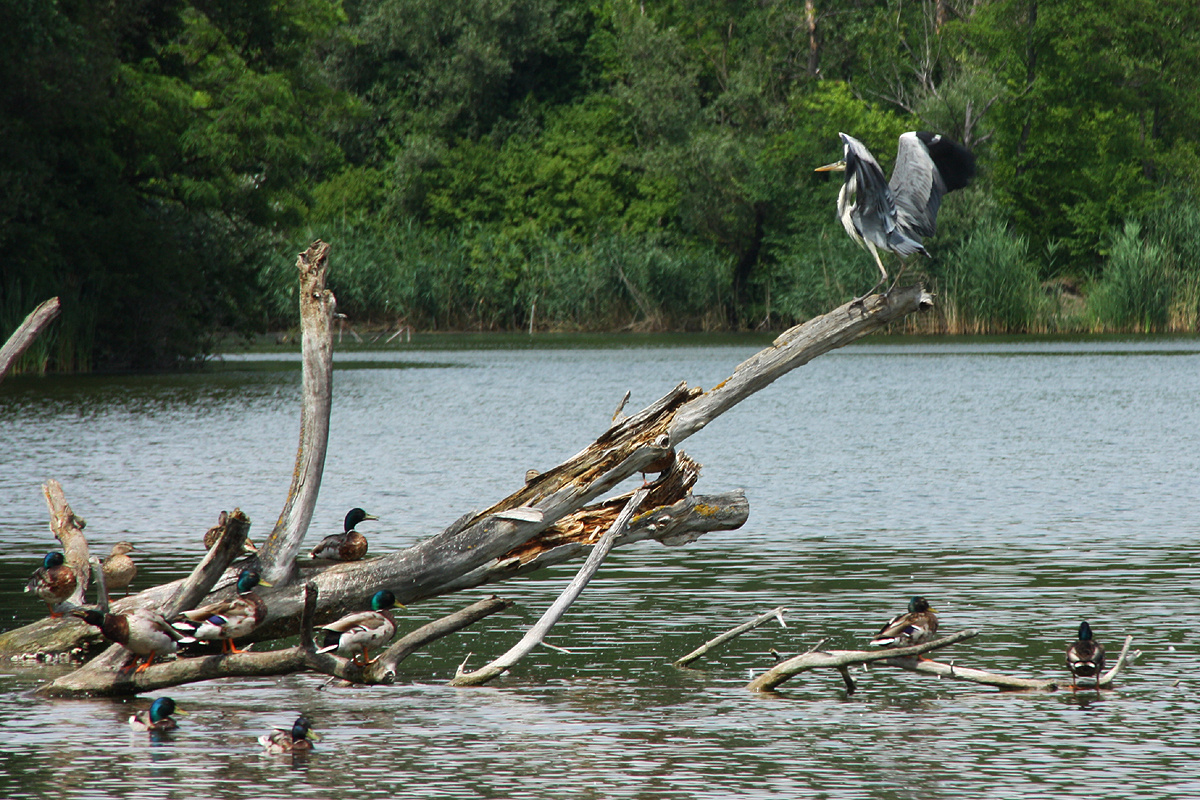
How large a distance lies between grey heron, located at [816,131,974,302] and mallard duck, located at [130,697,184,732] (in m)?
5.43

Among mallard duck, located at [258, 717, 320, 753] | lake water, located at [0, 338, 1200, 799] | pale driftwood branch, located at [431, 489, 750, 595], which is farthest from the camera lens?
pale driftwood branch, located at [431, 489, 750, 595]

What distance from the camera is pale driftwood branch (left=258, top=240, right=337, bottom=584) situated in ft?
32.1

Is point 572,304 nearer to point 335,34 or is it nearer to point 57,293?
point 335,34

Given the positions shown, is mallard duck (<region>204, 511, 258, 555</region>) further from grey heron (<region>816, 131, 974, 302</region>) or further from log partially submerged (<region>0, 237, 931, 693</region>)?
grey heron (<region>816, 131, 974, 302</region>)

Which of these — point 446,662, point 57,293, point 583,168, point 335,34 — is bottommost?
point 446,662

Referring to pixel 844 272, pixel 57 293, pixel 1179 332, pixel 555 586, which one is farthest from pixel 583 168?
pixel 555 586

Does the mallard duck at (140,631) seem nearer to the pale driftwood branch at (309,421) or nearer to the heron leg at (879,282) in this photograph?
the pale driftwood branch at (309,421)

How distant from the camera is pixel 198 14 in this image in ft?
141

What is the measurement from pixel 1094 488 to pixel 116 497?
1130 centimetres

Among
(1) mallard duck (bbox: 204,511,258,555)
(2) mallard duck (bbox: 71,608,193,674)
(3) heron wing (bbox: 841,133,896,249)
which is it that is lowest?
(2) mallard duck (bbox: 71,608,193,674)

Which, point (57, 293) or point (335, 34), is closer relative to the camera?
point (57, 293)

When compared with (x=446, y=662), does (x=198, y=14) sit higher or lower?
higher

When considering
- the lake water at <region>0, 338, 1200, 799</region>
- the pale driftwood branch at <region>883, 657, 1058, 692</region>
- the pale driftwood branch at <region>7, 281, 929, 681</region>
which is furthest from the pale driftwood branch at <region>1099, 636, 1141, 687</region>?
the pale driftwood branch at <region>7, 281, 929, 681</region>

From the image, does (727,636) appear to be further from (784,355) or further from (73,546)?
(73,546)
